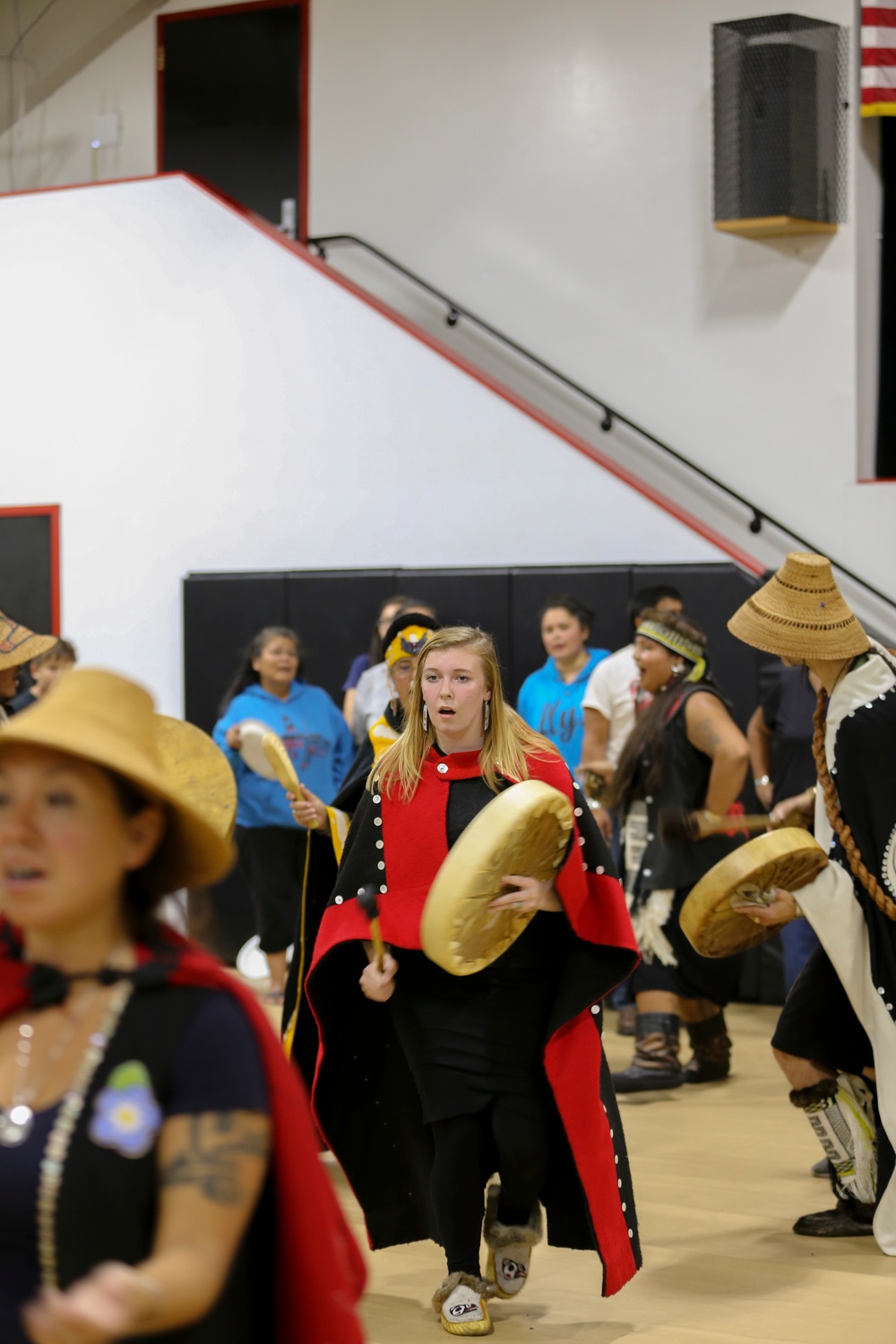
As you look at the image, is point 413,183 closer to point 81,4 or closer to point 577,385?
point 577,385

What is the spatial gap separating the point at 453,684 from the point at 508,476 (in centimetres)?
509

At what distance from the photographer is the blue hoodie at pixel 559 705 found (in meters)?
7.46

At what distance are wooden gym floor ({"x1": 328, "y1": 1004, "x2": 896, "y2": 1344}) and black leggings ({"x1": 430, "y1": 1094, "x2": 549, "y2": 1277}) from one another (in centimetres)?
24

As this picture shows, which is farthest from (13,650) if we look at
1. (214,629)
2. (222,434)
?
(222,434)

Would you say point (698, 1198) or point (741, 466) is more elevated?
point (741, 466)

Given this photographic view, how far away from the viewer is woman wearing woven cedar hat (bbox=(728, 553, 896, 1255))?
4.18 metres

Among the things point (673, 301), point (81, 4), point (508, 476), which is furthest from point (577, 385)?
point (81, 4)

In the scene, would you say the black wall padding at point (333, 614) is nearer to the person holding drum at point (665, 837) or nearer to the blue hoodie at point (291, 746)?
the blue hoodie at point (291, 746)

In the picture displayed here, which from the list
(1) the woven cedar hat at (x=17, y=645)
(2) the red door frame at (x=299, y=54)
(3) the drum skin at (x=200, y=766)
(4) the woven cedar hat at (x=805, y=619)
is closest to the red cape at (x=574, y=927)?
(3) the drum skin at (x=200, y=766)

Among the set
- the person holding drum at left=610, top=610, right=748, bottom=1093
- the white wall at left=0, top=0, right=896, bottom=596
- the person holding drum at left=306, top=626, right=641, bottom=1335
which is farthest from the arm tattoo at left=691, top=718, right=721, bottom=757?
the white wall at left=0, top=0, right=896, bottom=596

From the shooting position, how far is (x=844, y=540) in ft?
30.8

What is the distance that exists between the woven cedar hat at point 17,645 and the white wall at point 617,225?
5951 millimetres

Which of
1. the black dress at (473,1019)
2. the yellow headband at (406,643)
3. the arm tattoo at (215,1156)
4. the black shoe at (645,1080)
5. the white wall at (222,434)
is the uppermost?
the white wall at (222,434)

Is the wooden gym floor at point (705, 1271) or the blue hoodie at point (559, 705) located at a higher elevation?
the blue hoodie at point (559, 705)
